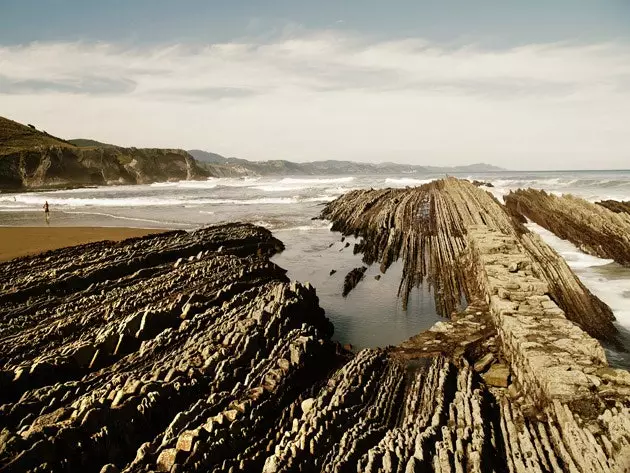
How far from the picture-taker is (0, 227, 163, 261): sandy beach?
17.4 m

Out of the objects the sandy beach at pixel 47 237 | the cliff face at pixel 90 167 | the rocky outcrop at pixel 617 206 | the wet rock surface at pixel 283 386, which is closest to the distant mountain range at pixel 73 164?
the cliff face at pixel 90 167

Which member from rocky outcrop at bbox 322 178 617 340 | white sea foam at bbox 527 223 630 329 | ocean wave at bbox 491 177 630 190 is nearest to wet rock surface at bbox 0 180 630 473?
rocky outcrop at bbox 322 178 617 340

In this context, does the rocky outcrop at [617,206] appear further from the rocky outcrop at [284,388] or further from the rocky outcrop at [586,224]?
the rocky outcrop at [284,388]

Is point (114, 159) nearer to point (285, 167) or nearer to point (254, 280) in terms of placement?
point (254, 280)

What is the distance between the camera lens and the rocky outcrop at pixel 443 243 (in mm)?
11031

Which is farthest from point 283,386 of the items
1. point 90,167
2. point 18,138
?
point 18,138

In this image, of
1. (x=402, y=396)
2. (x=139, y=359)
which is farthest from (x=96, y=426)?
(x=402, y=396)

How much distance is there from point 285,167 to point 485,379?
194223 mm

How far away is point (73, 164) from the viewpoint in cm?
8081

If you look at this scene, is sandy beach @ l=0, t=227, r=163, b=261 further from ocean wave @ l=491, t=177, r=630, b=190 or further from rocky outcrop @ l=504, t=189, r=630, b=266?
ocean wave @ l=491, t=177, r=630, b=190

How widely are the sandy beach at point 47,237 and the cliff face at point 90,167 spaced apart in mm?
59633

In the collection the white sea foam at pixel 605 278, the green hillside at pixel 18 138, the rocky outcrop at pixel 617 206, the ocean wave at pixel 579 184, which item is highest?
the green hillside at pixel 18 138

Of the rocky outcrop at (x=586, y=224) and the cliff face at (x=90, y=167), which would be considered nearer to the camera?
the rocky outcrop at (x=586, y=224)

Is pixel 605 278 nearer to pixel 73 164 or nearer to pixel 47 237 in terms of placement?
pixel 47 237
